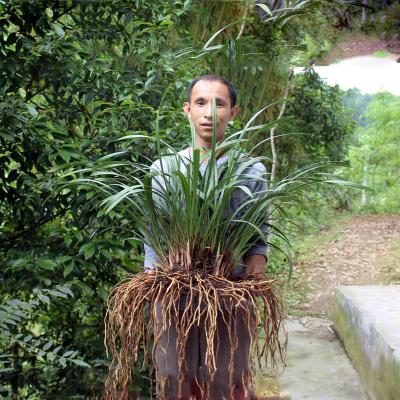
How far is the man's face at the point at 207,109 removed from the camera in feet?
4.39

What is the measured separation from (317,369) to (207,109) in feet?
6.42

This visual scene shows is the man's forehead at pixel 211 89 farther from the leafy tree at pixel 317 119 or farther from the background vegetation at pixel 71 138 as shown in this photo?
the leafy tree at pixel 317 119

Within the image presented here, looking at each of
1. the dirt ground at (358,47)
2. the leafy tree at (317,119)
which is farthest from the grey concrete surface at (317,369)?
the dirt ground at (358,47)

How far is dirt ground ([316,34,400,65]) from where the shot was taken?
6605 millimetres

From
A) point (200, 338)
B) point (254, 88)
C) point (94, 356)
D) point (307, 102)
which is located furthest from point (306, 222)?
point (200, 338)

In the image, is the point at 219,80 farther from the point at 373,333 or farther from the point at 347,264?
the point at 347,264

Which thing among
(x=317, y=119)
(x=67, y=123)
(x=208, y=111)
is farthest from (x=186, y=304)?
(x=317, y=119)

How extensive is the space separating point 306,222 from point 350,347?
12.5 feet

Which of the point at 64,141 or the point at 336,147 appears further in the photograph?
the point at 336,147

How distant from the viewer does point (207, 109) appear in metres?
1.34

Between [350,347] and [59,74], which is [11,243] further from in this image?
[350,347]

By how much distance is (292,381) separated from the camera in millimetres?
2607

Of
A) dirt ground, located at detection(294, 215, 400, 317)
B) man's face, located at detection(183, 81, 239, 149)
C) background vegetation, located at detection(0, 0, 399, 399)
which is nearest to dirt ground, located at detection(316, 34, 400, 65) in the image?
dirt ground, located at detection(294, 215, 400, 317)

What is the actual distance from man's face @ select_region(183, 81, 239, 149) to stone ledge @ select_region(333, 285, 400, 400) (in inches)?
46.3
